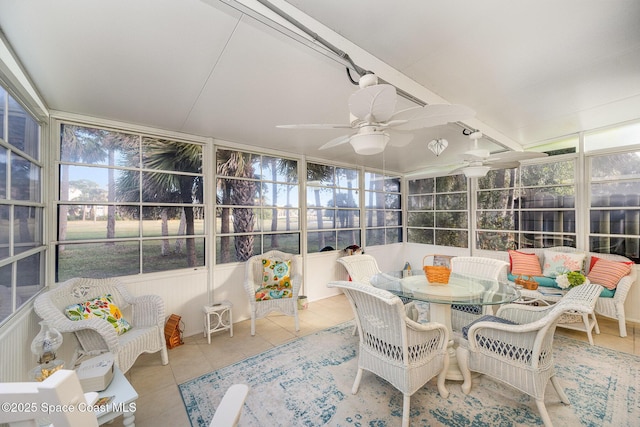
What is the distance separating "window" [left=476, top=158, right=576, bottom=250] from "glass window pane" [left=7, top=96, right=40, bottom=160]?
5.91m

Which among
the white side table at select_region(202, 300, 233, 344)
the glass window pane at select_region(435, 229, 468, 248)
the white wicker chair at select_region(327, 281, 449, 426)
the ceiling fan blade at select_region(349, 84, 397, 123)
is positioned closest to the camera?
the ceiling fan blade at select_region(349, 84, 397, 123)

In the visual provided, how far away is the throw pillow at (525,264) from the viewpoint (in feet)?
12.3

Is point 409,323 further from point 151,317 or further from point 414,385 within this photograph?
point 151,317

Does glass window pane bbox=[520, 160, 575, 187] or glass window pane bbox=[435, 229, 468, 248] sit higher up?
glass window pane bbox=[520, 160, 575, 187]

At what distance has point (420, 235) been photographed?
5.80 m

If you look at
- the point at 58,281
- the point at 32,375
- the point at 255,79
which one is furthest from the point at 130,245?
the point at 255,79

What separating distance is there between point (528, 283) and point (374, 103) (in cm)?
322

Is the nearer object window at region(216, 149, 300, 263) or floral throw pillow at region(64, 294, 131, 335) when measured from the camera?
floral throw pillow at region(64, 294, 131, 335)

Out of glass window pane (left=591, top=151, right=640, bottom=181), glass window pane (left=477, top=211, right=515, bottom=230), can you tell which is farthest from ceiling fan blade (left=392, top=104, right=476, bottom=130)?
glass window pane (left=477, top=211, right=515, bottom=230)

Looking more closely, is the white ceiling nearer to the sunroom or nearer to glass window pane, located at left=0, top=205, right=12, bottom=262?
the sunroom

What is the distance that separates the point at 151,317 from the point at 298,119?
2535 millimetres

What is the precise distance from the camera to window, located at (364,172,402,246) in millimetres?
5367

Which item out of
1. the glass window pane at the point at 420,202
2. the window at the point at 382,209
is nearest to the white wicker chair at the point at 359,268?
the window at the point at 382,209

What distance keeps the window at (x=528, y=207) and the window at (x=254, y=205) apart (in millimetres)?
3446
